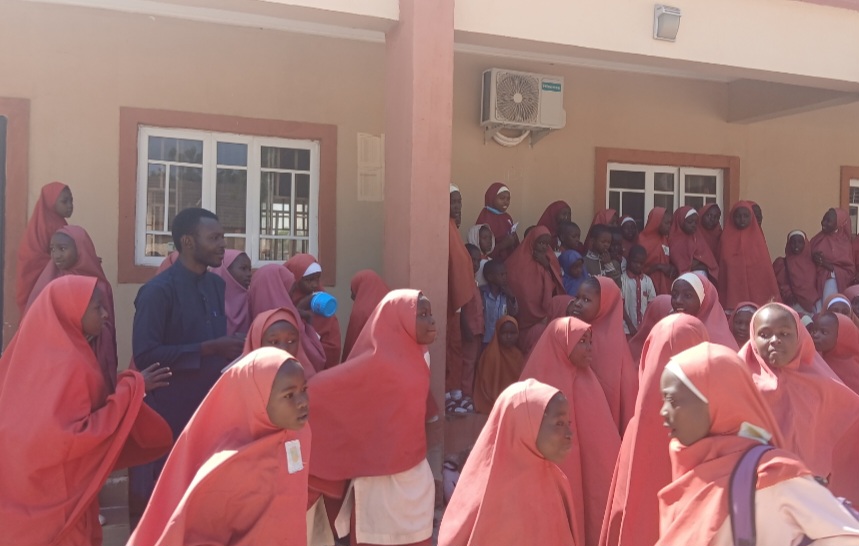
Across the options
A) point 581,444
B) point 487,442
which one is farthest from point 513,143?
point 487,442

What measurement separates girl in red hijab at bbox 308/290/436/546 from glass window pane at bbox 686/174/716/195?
5349 mm

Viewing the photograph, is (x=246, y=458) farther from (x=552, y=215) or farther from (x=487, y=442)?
(x=552, y=215)

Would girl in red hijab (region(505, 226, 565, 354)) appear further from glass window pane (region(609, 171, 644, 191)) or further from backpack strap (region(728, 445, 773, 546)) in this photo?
backpack strap (region(728, 445, 773, 546))

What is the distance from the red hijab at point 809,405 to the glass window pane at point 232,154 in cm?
442

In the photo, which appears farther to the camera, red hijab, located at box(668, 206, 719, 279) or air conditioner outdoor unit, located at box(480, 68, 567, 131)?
red hijab, located at box(668, 206, 719, 279)

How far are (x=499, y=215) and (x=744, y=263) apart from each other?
2459mm

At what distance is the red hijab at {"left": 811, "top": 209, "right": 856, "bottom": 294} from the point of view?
7.98 meters

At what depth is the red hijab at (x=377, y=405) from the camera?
4.11 meters

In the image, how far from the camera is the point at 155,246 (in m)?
6.56

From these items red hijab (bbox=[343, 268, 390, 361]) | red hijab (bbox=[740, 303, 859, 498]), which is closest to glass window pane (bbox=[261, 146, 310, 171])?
red hijab (bbox=[343, 268, 390, 361])

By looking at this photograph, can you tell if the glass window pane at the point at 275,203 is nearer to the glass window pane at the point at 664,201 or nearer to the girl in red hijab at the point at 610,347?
the girl in red hijab at the point at 610,347

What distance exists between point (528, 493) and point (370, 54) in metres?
5.11

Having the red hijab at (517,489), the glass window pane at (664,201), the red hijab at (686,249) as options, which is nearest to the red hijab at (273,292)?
the red hijab at (517,489)

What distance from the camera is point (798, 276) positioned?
8.01 m
